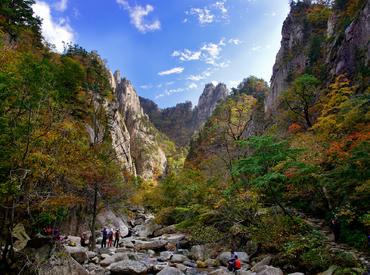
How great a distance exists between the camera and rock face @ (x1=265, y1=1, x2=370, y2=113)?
94.1 ft

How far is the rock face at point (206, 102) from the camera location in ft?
484

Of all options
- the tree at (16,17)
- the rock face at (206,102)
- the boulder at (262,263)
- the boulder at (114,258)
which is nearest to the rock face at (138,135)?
the rock face at (206,102)

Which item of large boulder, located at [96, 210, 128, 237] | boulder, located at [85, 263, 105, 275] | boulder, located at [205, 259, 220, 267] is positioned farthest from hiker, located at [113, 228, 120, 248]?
boulder, located at [205, 259, 220, 267]

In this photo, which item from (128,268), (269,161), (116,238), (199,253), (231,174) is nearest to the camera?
(128,268)

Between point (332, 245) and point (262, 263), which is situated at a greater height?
point (332, 245)

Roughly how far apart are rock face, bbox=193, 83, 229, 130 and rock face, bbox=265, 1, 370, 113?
87.7 metres

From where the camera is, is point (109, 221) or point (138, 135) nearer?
point (109, 221)

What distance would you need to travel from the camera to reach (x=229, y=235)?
18.3 m

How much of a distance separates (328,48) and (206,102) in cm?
11254

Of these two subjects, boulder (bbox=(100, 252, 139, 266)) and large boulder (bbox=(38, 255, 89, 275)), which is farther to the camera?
boulder (bbox=(100, 252, 139, 266))

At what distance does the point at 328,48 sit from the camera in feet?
124

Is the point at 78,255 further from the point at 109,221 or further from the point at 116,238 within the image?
the point at 109,221

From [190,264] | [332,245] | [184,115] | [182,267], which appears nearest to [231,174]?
[190,264]

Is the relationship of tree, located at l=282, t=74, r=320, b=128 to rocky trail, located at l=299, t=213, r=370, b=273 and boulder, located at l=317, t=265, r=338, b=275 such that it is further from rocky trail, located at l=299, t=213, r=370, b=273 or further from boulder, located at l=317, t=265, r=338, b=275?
boulder, located at l=317, t=265, r=338, b=275
